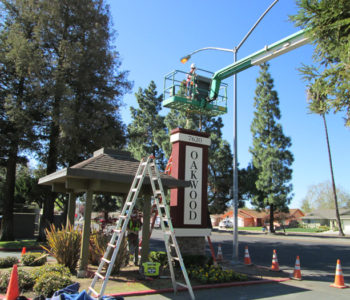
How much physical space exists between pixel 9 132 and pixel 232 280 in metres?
16.0

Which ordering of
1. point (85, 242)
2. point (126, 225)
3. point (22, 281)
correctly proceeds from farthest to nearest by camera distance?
point (85, 242)
point (22, 281)
point (126, 225)

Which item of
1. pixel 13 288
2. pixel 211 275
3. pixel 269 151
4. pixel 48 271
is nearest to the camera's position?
pixel 13 288

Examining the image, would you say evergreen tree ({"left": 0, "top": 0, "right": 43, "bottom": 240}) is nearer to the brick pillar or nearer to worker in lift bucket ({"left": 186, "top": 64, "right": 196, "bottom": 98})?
worker in lift bucket ({"left": 186, "top": 64, "right": 196, "bottom": 98})

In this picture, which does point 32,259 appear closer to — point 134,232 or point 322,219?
point 134,232

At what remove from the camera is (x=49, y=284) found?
695 centimetres

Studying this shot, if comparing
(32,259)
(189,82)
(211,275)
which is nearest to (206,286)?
(211,275)

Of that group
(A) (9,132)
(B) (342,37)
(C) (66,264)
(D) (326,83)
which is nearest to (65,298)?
(C) (66,264)

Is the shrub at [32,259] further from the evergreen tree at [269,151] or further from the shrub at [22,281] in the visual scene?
the evergreen tree at [269,151]

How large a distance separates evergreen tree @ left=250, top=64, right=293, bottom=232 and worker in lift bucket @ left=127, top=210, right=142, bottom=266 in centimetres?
2972

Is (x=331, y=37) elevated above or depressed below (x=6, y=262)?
above

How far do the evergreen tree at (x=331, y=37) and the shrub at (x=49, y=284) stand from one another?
304 inches

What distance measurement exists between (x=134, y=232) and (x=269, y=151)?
32.4 meters

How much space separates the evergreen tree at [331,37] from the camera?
7512 mm

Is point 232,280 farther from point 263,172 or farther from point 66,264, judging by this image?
point 263,172
